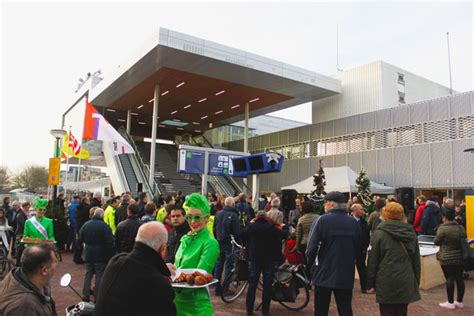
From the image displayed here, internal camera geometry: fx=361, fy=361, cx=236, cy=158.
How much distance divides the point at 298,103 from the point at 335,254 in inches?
937

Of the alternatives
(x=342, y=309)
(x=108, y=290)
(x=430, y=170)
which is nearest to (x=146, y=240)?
(x=108, y=290)

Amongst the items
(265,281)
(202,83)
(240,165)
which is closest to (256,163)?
(240,165)

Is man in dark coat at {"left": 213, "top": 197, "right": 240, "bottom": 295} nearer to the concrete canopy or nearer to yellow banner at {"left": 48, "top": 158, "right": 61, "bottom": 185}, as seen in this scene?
yellow banner at {"left": 48, "top": 158, "right": 61, "bottom": 185}

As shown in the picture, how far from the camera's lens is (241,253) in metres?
6.62

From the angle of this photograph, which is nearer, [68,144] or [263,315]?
[263,315]

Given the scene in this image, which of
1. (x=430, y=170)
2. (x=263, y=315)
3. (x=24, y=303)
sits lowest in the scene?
(x=263, y=315)

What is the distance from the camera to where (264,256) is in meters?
5.50

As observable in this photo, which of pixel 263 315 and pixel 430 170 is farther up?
pixel 430 170

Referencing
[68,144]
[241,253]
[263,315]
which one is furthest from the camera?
[68,144]

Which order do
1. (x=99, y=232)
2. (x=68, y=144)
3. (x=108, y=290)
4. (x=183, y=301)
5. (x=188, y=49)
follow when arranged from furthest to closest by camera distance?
(x=68, y=144)
(x=188, y=49)
(x=99, y=232)
(x=183, y=301)
(x=108, y=290)

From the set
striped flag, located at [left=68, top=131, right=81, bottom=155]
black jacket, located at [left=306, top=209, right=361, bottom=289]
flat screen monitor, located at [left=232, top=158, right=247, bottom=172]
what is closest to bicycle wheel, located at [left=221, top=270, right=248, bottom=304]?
black jacket, located at [left=306, top=209, right=361, bottom=289]

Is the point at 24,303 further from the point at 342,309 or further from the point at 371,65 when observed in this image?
the point at 371,65

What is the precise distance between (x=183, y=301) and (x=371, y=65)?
78.7ft

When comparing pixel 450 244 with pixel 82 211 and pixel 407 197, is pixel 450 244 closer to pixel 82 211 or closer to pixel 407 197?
pixel 407 197
